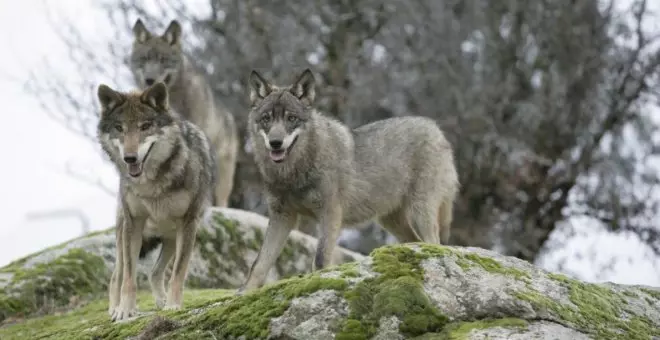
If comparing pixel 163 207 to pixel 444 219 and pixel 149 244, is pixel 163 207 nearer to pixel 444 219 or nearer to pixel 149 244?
pixel 149 244

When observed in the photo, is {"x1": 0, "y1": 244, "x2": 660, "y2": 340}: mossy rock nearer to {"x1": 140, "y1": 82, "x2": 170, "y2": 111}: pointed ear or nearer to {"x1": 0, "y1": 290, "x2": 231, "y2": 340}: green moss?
{"x1": 0, "y1": 290, "x2": 231, "y2": 340}: green moss

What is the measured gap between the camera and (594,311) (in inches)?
188

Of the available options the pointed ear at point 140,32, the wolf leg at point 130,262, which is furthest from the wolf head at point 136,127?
the pointed ear at point 140,32

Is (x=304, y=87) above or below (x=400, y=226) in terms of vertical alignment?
above

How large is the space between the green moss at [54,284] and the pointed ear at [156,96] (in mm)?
2863

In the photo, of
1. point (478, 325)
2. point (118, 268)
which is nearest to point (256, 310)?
point (478, 325)

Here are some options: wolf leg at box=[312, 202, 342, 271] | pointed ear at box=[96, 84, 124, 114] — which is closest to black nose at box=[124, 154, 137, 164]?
pointed ear at box=[96, 84, 124, 114]

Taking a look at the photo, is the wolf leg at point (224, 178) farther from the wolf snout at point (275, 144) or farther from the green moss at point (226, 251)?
the wolf snout at point (275, 144)

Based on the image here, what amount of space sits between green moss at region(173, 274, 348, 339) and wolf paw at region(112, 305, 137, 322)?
1683 millimetres

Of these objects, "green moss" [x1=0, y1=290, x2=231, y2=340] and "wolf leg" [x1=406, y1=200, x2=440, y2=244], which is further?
"wolf leg" [x1=406, y1=200, x2=440, y2=244]

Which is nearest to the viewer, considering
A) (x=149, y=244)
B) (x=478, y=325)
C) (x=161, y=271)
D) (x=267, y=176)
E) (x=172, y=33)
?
(x=478, y=325)

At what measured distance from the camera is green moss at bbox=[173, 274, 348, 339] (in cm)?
462

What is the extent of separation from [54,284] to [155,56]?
3856mm

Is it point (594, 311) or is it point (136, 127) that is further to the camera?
point (136, 127)
